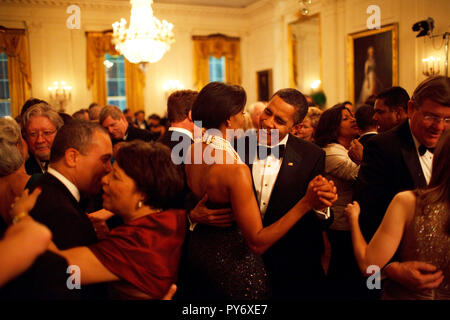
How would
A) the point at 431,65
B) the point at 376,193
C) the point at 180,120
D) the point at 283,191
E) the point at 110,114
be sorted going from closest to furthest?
the point at 376,193, the point at 283,191, the point at 180,120, the point at 110,114, the point at 431,65

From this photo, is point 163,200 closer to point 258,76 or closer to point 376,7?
point 376,7

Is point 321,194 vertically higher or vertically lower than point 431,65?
lower

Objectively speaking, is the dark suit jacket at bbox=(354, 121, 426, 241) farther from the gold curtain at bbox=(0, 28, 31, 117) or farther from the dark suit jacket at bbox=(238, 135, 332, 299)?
the gold curtain at bbox=(0, 28, 31, 117)

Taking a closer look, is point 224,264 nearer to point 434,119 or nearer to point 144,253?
point 144,253

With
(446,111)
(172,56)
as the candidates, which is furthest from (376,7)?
(446,111)

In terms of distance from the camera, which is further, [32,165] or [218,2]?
[218,2]

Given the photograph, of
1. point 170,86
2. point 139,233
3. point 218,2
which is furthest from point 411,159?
point 218,2

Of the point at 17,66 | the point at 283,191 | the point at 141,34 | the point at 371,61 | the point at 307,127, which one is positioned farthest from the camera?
the point at 17,66

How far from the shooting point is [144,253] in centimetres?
155

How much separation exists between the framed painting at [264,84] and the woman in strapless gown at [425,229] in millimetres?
11230

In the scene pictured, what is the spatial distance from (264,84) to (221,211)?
11.5m

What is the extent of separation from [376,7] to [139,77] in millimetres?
7283

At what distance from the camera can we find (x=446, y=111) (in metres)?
1.92

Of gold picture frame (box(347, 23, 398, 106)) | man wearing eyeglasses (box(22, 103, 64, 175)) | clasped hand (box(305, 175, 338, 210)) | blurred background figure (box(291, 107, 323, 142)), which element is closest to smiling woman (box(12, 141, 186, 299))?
clasped hand (box(305, 175, 338, 210))
